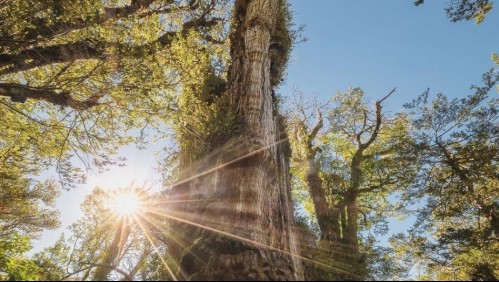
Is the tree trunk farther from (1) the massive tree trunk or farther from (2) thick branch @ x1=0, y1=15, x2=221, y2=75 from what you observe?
(2) thick branch @ x1=0, y1=15, x2=221, y2=75

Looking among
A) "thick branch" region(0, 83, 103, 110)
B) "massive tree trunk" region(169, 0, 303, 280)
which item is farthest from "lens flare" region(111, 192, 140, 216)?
"massive tree trunk" region(169, 0, 303, 280)

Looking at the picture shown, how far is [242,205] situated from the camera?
169 inches

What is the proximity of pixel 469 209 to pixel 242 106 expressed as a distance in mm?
8218

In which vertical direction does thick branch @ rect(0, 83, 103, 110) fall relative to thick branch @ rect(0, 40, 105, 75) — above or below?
below

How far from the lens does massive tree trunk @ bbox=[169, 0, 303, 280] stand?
3.29m

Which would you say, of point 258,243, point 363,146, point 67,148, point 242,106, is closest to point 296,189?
point 363,146

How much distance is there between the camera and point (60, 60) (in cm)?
738

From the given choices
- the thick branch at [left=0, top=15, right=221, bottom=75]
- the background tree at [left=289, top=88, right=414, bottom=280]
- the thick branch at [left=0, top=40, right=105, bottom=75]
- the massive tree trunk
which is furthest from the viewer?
the background tree at [left=289, top=88, right=414, bottom=280]

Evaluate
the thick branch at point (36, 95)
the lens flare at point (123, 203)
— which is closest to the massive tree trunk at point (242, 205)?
the thick branch at point (36, 95)

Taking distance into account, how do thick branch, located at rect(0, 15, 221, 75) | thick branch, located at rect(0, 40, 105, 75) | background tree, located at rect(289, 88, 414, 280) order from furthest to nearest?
1. background tree, located at rect(289, 88, 414, 280)
2. thick branch, located at rect(0, 40, 105, 75)
3. thick branch, located at rect(0, 15, 221, 75)

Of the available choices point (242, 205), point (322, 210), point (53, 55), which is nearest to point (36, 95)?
point (53, 55)

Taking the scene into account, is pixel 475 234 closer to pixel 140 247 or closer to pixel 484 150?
pixel 484 150

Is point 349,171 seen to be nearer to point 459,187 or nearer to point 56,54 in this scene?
point 459,187

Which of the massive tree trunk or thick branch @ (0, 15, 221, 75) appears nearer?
the massive tree trunk
